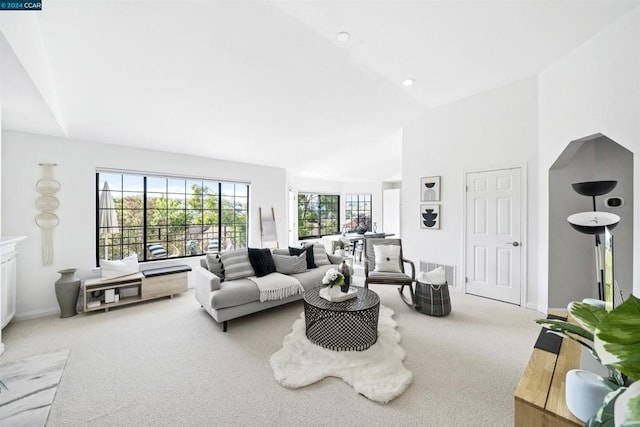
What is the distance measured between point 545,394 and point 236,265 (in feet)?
10.0

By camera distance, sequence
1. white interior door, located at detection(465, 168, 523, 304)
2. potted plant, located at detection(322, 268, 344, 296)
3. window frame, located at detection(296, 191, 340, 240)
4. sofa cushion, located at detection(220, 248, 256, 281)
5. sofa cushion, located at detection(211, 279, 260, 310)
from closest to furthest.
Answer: potted plant, located at detection(322, 268, 344, 296) < sofa cushion, located at detection(211, 279, 260, 310) < sofa cushion, located at detection(220, 248, 256, 281) < white interior door, located at detection(465, 168, 523, 304) < window frame, located at detection(296, 191, 340, 240)

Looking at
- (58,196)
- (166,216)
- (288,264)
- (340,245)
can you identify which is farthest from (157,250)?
(340,245)

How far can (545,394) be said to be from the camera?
118 centimetres

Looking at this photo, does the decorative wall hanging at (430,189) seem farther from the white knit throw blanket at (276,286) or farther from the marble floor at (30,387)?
the marble floor at (30,387)

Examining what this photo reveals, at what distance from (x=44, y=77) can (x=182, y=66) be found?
43.9 inches

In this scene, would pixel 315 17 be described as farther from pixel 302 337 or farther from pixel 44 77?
pixel 302 337

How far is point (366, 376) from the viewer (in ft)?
6.64

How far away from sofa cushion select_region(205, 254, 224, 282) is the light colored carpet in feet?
Result: 1.88

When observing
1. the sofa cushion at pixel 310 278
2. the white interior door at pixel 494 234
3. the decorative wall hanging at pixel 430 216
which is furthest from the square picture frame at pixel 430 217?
the sofa cushion at pixel 310 278

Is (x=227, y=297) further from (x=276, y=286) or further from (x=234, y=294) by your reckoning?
(x=276, y=286)

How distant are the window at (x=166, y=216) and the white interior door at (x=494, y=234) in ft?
13.6

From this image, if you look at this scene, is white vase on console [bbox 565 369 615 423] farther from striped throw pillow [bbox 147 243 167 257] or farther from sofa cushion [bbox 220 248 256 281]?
striped throw pillow [bbox 147 243 167 257]

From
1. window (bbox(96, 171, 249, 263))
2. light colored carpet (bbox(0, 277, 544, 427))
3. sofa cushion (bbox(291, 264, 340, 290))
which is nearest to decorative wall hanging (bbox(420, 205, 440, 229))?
light colored carpet (bbox(0, 277, 544, 427))

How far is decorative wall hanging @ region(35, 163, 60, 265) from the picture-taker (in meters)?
3.31
